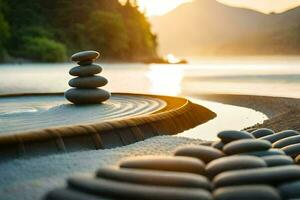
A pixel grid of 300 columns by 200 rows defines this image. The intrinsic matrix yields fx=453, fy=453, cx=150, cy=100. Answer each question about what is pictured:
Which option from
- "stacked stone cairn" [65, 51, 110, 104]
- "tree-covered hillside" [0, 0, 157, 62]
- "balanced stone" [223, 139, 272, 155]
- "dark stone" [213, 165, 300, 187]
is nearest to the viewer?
"dark stone" [213, 165, 300, 187]

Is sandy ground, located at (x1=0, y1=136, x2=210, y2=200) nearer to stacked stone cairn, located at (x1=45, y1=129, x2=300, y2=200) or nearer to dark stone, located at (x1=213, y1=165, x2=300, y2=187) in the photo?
stacked stone cairn, located at (x1=45, y1=129, x2=300, y2=200)

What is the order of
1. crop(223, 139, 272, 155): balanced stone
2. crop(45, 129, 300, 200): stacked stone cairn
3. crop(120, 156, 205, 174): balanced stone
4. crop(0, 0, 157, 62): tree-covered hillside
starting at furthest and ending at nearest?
1. crop(0, 0, 157, 62): tree-covered hillside
2. crop(223, 139, 272, 155): balanced stone
3. crop(120, 156, 205, 174): balanced stone
4. crop(45, 129, 300, 200): stacked stone cairn

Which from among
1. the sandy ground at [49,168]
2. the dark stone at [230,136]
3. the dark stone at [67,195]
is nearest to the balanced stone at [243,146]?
the dark stone at [230,136]

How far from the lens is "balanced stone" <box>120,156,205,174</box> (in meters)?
5.79

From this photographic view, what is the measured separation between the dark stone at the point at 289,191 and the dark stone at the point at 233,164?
409 millimetres

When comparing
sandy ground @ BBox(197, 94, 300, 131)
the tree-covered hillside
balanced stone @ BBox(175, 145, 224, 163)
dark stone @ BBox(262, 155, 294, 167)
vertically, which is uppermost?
dark stone @ BBox(262, 155, 294, 167)

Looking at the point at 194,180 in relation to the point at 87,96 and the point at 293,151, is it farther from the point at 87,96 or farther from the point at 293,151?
the point at 87,96

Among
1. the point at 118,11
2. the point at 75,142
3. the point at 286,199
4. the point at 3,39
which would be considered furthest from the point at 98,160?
the point at 118,11

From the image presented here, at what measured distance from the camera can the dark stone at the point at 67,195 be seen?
5.18 meters

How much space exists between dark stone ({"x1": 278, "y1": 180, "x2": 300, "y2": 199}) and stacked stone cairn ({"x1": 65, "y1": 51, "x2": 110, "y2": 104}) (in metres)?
8.73

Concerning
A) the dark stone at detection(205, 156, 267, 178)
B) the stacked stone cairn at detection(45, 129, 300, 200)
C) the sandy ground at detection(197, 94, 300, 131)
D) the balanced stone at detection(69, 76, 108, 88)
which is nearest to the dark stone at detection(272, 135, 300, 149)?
the stacked stone cairn at detection(45, 129, 300, 200)

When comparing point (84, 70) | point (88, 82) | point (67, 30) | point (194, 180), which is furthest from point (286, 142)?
point (67, 30)

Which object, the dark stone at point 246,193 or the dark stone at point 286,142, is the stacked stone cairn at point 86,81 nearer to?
the dark stone at point 286,142

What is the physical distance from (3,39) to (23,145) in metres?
72.6
